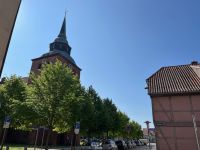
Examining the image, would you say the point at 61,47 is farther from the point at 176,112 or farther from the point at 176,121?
the point at 176,121

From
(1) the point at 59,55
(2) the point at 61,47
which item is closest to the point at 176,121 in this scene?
(1) the point at 59,55

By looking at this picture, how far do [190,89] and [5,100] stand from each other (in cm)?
2333

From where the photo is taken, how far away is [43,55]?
158 ft

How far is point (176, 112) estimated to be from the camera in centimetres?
1788

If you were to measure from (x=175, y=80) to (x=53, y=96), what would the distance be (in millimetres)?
12511

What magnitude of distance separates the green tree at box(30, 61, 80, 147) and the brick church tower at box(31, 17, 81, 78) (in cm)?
2385

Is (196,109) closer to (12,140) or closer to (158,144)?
(158,144)

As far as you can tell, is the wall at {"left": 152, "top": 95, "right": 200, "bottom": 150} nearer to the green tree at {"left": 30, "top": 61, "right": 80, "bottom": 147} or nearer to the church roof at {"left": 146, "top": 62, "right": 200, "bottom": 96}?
the church roof at {"left": 146, "top": 62, "right": 200, "bottom": 96}

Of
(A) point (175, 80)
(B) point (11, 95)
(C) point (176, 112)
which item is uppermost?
(A) point (175, 80)

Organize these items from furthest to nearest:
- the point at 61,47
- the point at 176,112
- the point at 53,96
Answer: the point at 61,47 → the point at 53,96 → the point at 176,112

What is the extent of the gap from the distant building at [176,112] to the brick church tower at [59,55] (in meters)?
29.5

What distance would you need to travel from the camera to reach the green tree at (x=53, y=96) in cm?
2084

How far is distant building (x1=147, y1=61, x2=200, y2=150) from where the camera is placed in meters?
17.2

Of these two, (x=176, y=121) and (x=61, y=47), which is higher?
(x=61, y=47)
